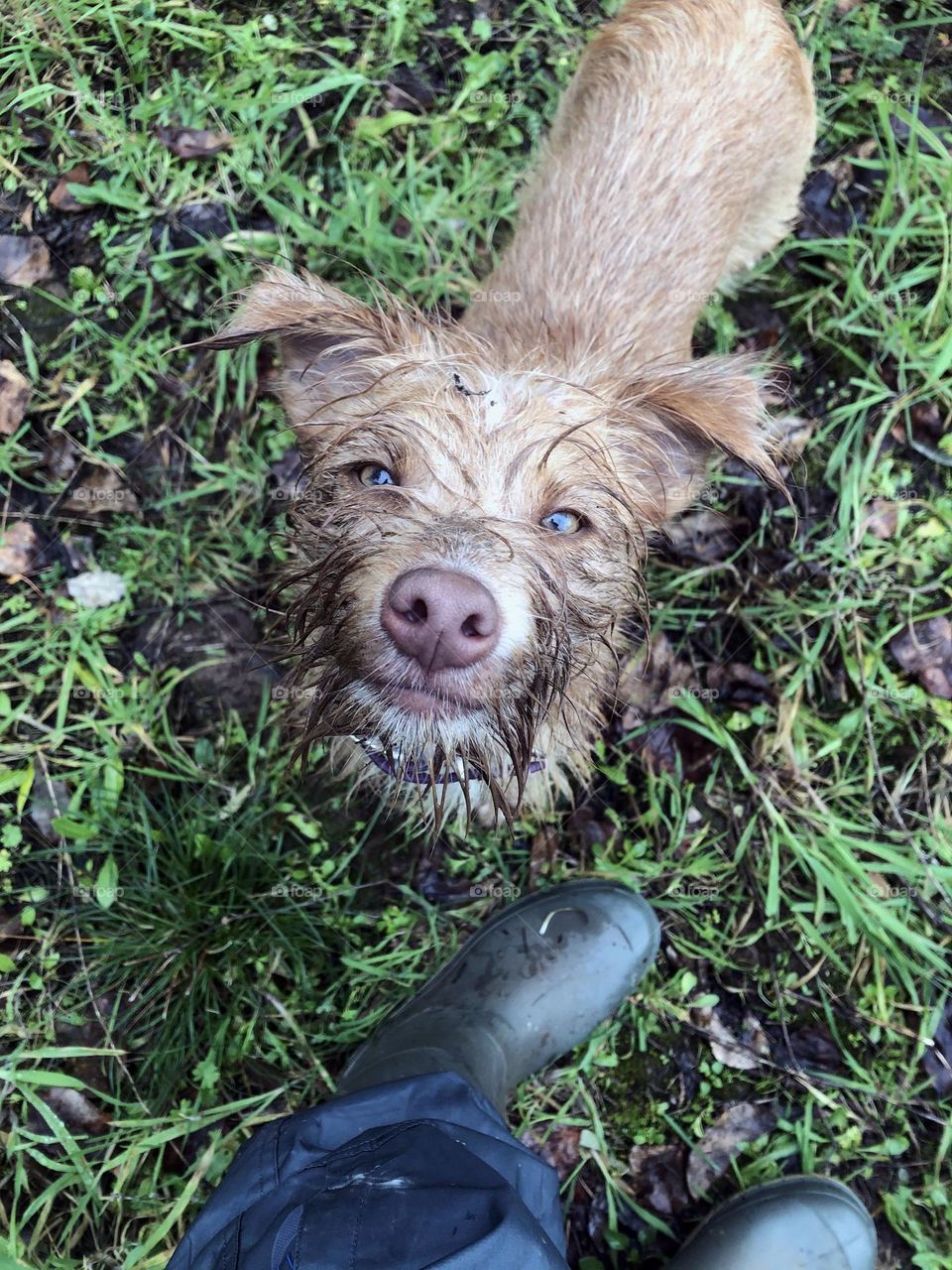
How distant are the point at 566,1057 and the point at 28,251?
4566 millimetres

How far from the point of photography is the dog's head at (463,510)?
2.16 m

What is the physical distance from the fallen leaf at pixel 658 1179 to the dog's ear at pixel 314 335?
10.5 feet

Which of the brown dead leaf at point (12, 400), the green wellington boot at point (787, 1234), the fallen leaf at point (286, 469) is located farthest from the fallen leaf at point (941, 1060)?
the brown dead leaf at point (12, 400)

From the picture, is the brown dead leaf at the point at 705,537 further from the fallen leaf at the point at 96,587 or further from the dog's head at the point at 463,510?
the fallen leaf at the point at 96,587

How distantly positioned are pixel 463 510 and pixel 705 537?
1.92 metres

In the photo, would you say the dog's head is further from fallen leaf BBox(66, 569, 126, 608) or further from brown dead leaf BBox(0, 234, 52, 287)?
brown dead leaf BBox(0, 234, 52, 287)

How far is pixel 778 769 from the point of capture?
148 inches

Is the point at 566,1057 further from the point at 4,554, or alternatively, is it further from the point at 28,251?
the point at 28,251

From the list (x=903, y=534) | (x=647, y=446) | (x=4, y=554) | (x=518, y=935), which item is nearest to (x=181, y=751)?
(x=4, y=554)

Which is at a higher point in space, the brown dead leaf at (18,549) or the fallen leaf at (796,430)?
the fallen leaf at (796,430)

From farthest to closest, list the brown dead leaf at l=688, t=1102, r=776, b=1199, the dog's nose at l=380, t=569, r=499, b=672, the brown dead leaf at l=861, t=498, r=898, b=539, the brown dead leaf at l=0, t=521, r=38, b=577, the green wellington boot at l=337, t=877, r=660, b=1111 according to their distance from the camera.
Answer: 1. the brown dead leaf at l=861, t=498, r=898, b=539
2. the brown dead leaf at l=0, t=521, r=38, b=577
3. the brown dead leaf at l=688, t=1102, r=776, b=1199
4. the green wellington boot at l=337, t=877, r=660, b=1111
5. the dog's nose at l=380, t=569, r=499, b=672

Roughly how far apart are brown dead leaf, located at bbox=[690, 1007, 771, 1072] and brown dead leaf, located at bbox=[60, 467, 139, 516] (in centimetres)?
346

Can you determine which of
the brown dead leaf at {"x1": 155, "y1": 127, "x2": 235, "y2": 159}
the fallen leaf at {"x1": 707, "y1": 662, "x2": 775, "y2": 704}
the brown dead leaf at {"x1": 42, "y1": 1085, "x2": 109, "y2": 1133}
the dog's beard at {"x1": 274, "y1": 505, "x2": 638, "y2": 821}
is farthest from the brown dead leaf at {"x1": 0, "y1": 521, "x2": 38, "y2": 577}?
the fallen leaf at {"x1": 707, "y1": 662, "x2": 775, "y2": 704}

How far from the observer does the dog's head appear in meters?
2.16
